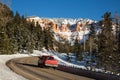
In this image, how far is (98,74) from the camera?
98.8 ft

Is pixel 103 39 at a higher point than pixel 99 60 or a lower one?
higher

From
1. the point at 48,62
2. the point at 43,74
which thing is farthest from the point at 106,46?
the point at 43,74

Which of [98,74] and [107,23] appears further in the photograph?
[107,23]

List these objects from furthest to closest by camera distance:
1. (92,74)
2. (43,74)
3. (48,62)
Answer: (48,62)
(92,74)
(43,74)

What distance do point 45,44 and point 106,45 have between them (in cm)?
8454

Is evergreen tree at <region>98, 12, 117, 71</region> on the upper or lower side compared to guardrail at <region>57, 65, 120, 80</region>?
upper

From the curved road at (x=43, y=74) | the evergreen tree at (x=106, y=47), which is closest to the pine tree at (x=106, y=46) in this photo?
the evergreen tree at (x=106, y=47)

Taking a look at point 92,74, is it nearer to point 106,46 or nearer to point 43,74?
point 43,74

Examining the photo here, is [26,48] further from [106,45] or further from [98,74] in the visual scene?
[98,74]

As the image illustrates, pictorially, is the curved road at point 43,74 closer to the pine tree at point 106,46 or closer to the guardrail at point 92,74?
the guardrail at point 92,74

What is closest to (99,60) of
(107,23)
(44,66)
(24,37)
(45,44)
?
(107,23)

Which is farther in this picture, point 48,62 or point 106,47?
point 106,47

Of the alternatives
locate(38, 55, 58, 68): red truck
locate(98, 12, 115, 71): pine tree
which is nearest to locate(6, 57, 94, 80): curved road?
locate(38, 55, 58, 68): red truck

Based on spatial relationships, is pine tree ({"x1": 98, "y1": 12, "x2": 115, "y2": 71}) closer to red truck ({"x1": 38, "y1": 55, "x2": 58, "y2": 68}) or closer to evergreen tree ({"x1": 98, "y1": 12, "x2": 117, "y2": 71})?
evergreen tree ({"x1": 98, "y1": 12, "x2": 117, "y2": 71})
